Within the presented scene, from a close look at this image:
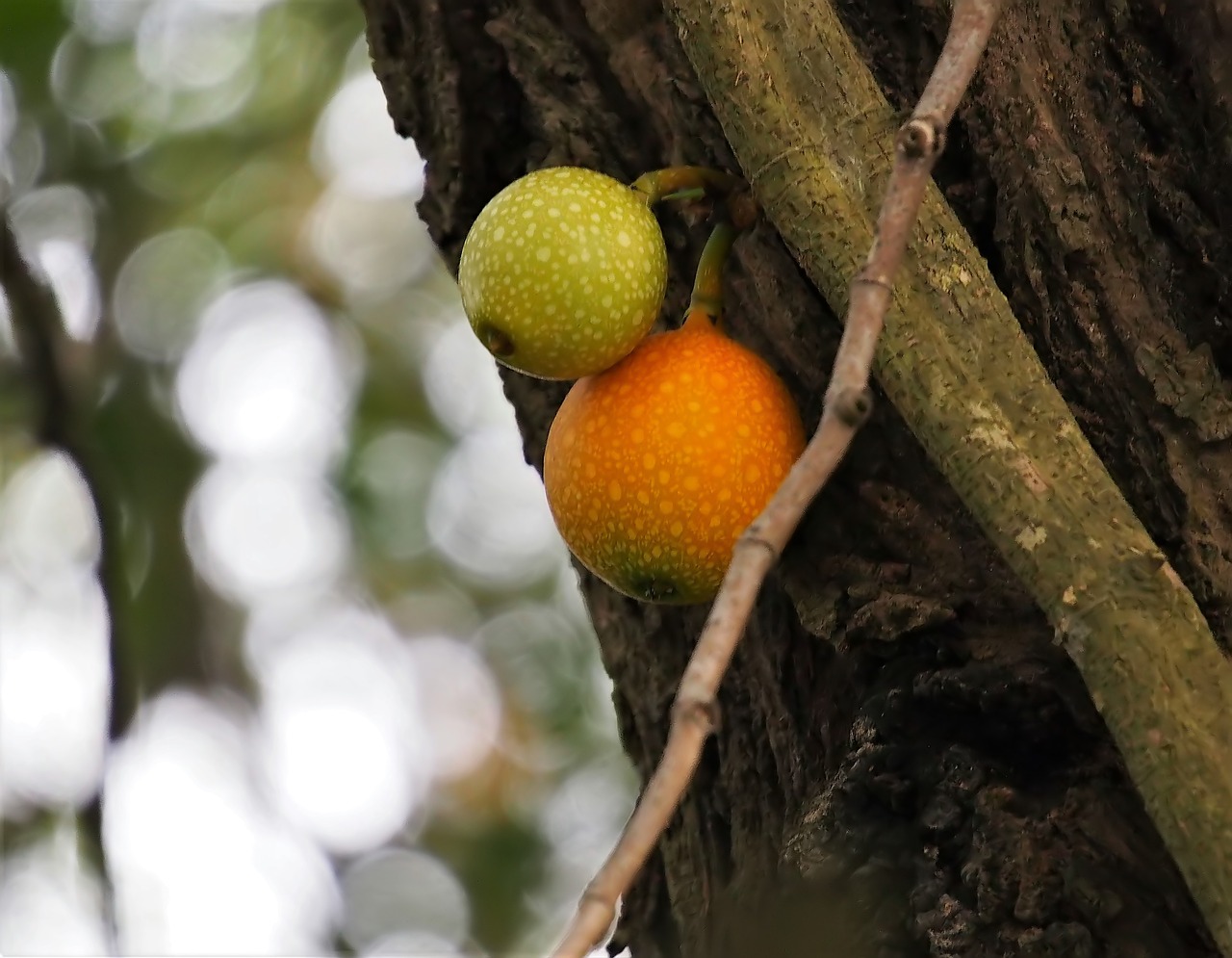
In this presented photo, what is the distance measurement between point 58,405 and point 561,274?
1.42 metres

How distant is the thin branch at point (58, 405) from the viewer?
223 cm

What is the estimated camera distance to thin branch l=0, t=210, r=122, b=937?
2.23 meters

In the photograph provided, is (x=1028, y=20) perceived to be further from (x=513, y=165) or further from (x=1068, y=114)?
(x=513, y=165)

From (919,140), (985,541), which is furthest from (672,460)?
(919,140)

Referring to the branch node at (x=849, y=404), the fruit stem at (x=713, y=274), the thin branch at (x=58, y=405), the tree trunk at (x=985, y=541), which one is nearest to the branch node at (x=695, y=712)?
the branch node at (x=849, y=404)

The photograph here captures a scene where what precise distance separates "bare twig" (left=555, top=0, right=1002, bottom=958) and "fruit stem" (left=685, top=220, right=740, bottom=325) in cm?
43

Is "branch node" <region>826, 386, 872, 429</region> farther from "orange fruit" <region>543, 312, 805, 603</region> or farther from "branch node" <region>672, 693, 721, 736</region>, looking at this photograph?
"orange fruit" <region>543, 312, 805, 603</region>

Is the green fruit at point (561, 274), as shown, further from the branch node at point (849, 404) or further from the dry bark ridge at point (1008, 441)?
the branch node at point (849, 404)

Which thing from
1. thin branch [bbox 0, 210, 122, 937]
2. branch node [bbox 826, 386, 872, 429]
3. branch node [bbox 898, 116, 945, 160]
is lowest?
thin branch [bbox 0, 210, 122, 937]

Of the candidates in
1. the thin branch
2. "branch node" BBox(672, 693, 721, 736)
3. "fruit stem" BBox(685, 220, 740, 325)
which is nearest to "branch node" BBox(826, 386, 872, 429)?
"branch node" BBox(672, 693, 721, 736)

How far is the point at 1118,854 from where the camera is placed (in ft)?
3.88

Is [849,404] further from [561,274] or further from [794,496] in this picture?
[561,274]

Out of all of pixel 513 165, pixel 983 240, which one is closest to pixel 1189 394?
pixel 983 240

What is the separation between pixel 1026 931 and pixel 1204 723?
0.30m
